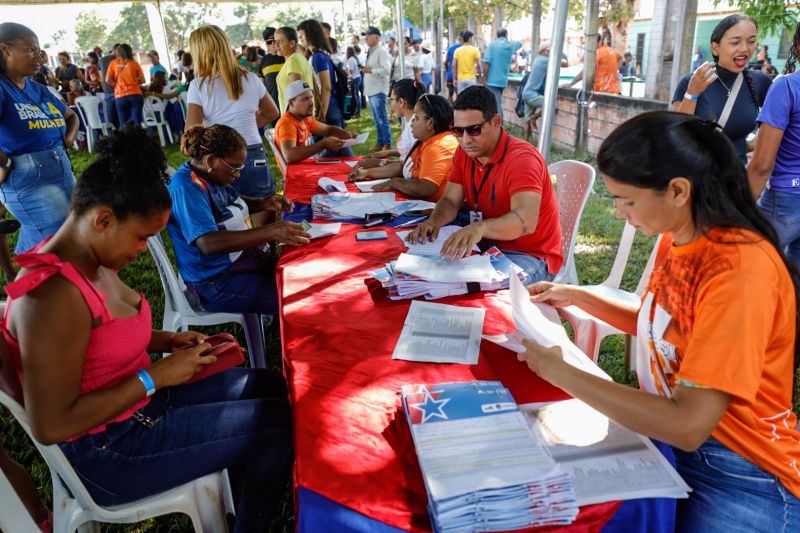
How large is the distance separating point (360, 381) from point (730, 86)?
2.76 m

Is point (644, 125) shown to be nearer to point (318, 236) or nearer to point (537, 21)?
point (318, 236)

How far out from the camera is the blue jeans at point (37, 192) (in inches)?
119

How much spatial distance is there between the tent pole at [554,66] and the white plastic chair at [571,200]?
0.90ft

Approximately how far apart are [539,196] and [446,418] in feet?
4.49

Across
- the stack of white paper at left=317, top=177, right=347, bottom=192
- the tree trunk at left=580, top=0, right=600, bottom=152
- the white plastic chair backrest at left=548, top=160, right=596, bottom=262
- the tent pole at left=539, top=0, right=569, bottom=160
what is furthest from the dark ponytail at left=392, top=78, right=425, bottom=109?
the tree trunk at left=580, top=0, right=600, bottom=152

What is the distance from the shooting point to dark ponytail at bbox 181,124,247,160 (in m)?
2.29

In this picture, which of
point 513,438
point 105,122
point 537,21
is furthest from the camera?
point 537,21

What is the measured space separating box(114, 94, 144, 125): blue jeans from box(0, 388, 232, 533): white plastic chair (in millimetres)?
8039

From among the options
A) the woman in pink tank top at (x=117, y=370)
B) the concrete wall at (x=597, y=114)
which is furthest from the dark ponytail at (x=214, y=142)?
the concrete wall at (x=597, y=114)

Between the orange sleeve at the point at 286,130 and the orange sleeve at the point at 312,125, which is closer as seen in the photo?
the orange sleeve at the point at 286,130

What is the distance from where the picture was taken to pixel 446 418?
1043 millimetres

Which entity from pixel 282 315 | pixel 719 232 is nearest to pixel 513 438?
pixel 719 232

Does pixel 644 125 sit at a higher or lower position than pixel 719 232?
higher

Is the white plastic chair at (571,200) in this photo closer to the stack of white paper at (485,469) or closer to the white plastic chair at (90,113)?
the stack of white paper at (485,469)
